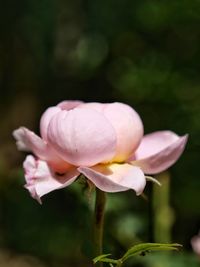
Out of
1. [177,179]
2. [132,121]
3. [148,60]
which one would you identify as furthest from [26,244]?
[132,121]

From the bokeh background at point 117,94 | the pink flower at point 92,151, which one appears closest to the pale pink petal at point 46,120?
the pink flower at point 92,151

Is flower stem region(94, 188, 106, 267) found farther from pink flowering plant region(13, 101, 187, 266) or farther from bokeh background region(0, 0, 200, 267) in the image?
bokeh background region(0, 0, 200, 267)

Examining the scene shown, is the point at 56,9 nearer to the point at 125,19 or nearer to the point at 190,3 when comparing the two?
the point at 125,19

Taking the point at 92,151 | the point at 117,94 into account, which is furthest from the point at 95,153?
the point at 117,94

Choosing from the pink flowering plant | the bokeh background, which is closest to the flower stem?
the pink flowering plant

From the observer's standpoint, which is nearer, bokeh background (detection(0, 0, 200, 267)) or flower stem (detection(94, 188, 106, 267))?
flower stem (detection(94, 188, 106, 267))

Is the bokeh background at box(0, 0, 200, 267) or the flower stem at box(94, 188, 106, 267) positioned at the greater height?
the flower stem at box(94, 188, 106, 267)
